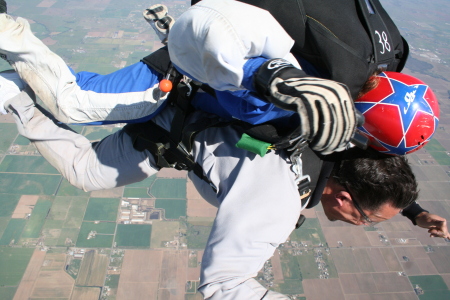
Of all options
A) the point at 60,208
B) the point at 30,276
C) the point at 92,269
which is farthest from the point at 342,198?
the point at 60,208

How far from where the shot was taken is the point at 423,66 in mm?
47219

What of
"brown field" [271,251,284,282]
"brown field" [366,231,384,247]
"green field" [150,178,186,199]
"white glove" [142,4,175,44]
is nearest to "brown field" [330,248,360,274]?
"brown field" [366,231,384,247]

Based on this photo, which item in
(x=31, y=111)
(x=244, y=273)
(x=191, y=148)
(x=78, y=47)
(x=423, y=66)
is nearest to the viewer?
(x=244, y=273)

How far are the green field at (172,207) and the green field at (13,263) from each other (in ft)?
25.0

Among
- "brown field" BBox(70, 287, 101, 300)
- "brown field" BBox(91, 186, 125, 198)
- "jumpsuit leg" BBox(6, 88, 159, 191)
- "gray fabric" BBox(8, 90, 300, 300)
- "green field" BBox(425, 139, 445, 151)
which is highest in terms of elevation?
"gray fabric" BBox(8, 90, 300, 300)

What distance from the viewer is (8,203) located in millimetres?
19172

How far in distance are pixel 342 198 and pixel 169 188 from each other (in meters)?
19.6

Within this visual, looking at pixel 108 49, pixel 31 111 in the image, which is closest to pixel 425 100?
pixel 31 111

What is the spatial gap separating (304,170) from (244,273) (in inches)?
27.6

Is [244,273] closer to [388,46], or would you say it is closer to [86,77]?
[388,46]

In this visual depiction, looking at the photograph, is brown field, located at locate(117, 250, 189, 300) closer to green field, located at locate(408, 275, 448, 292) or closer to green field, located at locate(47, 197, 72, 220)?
green field, located at locate(47, 197, 72, 220)

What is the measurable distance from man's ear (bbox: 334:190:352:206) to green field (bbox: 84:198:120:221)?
18.9 metres

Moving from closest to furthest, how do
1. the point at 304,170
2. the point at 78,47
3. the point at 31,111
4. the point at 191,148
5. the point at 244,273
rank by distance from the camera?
1. the point at 244,273
2. the point at 304,170
3. the point at 191,148
4. the point at 31,111
5. the point at 78,47

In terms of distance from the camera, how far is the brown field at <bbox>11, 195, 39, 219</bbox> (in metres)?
18.7
